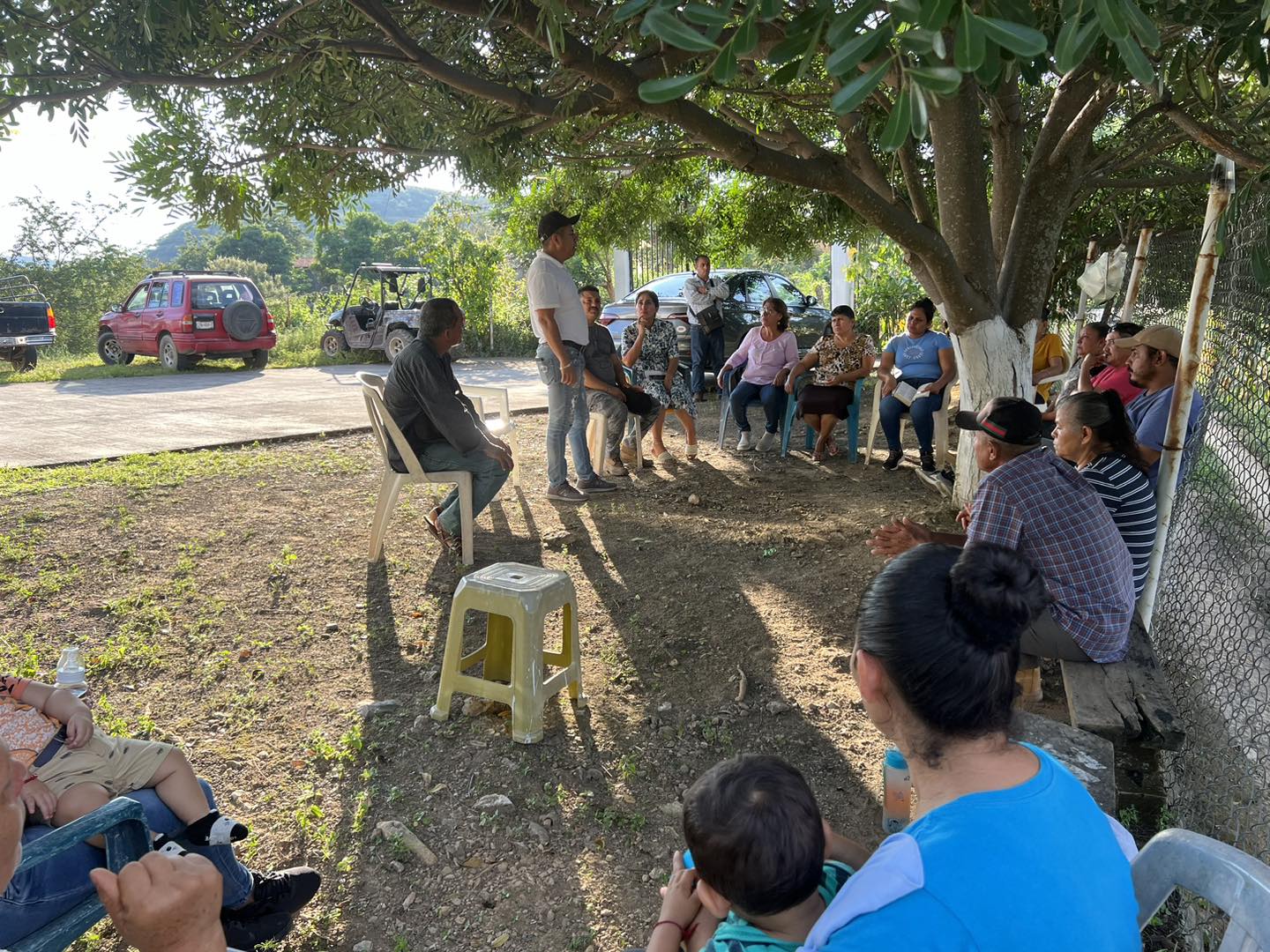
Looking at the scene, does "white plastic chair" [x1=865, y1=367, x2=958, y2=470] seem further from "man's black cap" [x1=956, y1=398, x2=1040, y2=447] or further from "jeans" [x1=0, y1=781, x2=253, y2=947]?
"jeans" [x1=0, y1=781, x2=253, y2=947]

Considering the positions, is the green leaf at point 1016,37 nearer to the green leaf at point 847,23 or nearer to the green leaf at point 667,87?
the green leaf at point 847,23

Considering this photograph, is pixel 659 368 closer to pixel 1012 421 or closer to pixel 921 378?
pixel 921 378

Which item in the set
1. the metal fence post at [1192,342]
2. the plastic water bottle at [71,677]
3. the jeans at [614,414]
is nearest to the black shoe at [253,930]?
the plastic water bottle at [71,677]

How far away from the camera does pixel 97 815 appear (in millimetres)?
1737

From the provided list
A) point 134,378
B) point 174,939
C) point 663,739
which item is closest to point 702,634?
point 663,739

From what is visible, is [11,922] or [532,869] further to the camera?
[532,869]

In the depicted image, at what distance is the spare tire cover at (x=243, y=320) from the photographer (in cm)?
1509

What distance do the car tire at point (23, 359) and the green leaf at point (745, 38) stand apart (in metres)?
17.0

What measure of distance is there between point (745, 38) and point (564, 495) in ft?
16.3

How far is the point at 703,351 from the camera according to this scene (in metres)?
11.3

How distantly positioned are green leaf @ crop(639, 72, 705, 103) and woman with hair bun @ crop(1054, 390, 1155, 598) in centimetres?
245

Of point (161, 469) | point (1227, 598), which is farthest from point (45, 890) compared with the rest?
point (161, 469)

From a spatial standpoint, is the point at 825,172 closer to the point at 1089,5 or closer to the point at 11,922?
the point at 1089,5

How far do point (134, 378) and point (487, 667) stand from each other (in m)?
12.5
